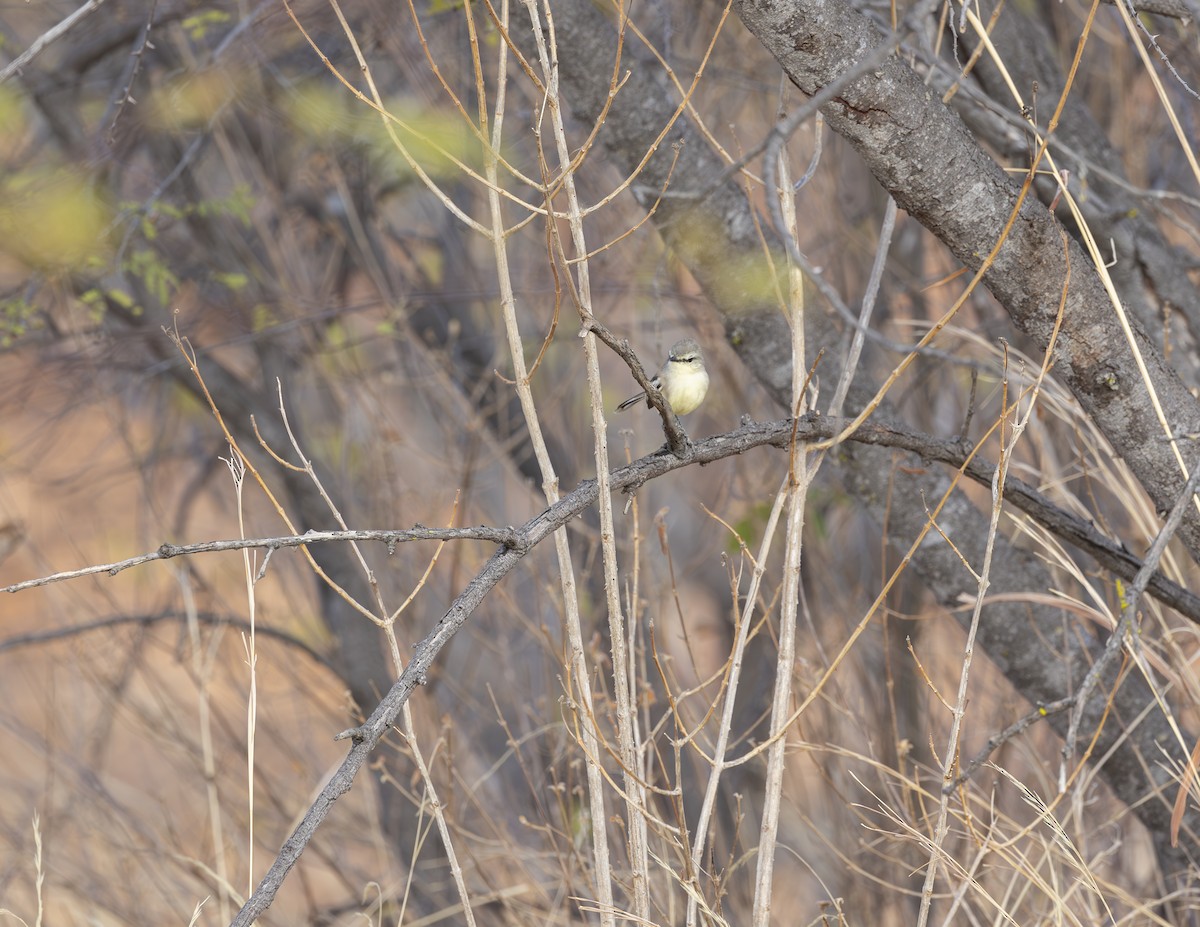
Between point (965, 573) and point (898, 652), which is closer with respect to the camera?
point (965, 573)

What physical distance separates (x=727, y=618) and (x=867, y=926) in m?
1.99

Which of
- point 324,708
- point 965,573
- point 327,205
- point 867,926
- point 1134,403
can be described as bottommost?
point 867,926

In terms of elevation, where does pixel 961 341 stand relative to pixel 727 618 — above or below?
above

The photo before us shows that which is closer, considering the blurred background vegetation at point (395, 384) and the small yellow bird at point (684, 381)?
the small yellow bird at point (684, 381)

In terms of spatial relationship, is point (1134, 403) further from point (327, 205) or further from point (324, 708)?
point (327, 205)

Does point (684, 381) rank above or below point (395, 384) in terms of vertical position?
above

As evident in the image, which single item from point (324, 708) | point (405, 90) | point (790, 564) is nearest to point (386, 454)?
point (324, 708)

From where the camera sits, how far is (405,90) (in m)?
4.62

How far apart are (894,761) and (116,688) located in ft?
8.30

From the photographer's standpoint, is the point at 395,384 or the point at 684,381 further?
the point at 395,384

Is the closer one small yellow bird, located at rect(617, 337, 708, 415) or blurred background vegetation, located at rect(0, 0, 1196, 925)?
small yellow bird, located at rect(617, 337, 708, 415)

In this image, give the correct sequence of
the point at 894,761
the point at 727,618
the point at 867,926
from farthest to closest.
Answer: the point at 727,618 → the point at 894,761 → the point at 867,926

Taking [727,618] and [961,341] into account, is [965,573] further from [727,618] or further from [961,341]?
[727,618]

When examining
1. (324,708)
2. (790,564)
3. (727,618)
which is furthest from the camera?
(727,618)
